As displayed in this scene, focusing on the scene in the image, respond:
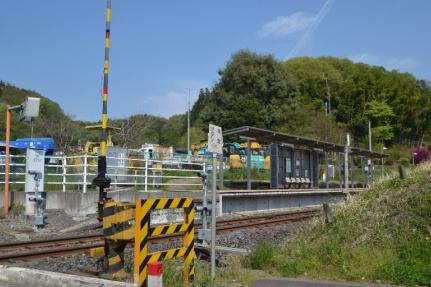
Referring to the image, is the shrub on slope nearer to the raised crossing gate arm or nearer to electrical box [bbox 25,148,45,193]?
the raised crossing gate arm

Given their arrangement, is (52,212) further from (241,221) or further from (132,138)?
(132,138)

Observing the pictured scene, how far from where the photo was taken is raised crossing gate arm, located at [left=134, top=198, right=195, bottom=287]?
6.86 metres

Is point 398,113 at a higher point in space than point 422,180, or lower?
higher

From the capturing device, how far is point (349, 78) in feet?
236

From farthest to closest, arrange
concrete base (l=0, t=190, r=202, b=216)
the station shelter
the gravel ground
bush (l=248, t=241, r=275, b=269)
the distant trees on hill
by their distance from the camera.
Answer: the distant trees on hill, the station shelter, concrete base (l=0, t=190, r=202, b=216), the gravel ground, bush (l=248, t=241, r=275, b=269)

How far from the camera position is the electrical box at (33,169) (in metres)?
15.8

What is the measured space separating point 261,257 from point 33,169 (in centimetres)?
981

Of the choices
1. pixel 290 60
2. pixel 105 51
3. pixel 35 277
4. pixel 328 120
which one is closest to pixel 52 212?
pixel 105 51

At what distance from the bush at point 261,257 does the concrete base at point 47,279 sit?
233 centimetres

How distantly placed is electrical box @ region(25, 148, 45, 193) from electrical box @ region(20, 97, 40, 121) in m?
1.08

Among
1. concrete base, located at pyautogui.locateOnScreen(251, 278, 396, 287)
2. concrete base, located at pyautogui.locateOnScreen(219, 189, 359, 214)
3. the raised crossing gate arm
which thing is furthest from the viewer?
concrete base, located at pyautogui.locateOnScreen(219, 189, 359, 214)

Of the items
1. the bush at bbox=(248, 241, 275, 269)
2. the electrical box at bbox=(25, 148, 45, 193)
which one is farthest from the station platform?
the bush at bbox=(248, 241, 275, 269)

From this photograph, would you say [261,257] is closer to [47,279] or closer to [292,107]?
[47,279]

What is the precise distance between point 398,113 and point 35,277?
7150 cm
